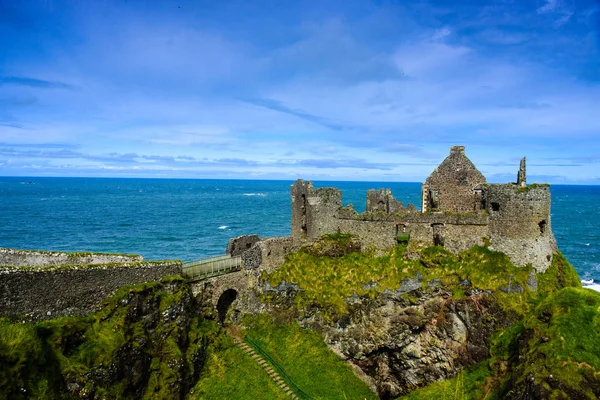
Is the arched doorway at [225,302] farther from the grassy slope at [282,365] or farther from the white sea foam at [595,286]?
the white sea foam at [595,286]

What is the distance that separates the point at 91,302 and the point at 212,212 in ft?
349

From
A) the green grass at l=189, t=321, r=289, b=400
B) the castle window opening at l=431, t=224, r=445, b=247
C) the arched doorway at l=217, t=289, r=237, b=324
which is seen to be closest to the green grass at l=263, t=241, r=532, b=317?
the castle window opening at l=431, t=224, r=445, b=247

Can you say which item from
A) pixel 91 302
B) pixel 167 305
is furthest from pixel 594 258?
pixel 91 302

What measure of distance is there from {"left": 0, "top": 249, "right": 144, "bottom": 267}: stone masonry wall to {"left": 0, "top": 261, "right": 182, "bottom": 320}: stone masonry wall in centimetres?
257

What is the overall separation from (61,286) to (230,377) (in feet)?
36.9

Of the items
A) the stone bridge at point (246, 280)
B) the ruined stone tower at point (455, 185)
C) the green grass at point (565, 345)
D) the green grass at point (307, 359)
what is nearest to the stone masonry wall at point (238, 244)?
the stone bridge at point (246, 280)

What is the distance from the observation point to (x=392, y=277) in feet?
92.1

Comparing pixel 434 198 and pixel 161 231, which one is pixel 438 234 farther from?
pixel 161 231

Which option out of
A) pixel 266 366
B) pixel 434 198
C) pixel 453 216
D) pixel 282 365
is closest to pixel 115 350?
pixel 266 366

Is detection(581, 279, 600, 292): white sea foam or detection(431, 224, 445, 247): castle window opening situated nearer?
detection(431, 224, 445, 247): castle window opening

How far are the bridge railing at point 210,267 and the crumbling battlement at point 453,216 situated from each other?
17.7 ft

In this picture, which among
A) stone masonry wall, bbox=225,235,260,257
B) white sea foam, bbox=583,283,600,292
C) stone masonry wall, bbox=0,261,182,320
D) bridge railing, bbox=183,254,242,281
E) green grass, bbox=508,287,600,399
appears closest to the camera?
green grass, bbox=508,287,600,399

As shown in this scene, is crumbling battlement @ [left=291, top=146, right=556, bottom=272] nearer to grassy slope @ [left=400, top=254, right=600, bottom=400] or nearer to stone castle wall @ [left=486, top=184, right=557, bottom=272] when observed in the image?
stone castle wall @ [left=486, top=184, right=557, bottom=272]

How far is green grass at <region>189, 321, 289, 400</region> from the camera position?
78.7 feet
